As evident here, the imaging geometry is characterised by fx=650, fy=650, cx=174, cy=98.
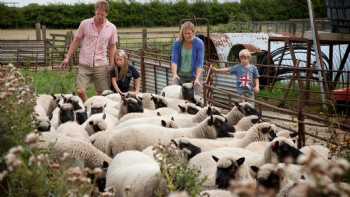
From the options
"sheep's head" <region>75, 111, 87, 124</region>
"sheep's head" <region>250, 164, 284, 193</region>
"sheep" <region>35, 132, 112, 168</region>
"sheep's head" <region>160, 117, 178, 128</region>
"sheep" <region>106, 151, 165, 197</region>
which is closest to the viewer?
"sheep's head" <region>250, 164, 284, 193</region>

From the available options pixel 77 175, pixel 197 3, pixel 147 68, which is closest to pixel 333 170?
pixel 77 175

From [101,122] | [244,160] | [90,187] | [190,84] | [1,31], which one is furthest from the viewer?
[1,31]

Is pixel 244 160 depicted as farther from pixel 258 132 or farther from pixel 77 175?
pixel 77 175

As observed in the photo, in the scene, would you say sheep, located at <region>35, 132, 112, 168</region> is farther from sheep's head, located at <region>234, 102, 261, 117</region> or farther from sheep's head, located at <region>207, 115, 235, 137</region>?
sheep's head, located at <region>234, 102, 261, 117</region>

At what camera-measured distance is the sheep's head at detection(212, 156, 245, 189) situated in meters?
5.39

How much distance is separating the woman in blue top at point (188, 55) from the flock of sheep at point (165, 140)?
318 millimetres

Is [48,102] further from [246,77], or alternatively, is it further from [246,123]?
[246,123]

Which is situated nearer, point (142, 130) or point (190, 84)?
point (142, 130)

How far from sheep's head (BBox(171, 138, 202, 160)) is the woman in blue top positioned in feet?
9.85

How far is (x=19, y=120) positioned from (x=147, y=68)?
34.6 ft

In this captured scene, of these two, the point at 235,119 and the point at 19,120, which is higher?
the point at 19,120

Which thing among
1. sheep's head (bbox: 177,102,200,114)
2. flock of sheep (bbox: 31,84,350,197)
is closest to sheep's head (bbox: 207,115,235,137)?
flock of sheep (bbox: 31,84,350,197)

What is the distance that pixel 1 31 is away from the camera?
44000 mm

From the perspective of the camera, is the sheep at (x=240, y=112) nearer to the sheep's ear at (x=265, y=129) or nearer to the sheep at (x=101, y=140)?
the sheep's ear at (x=265, y=129)
